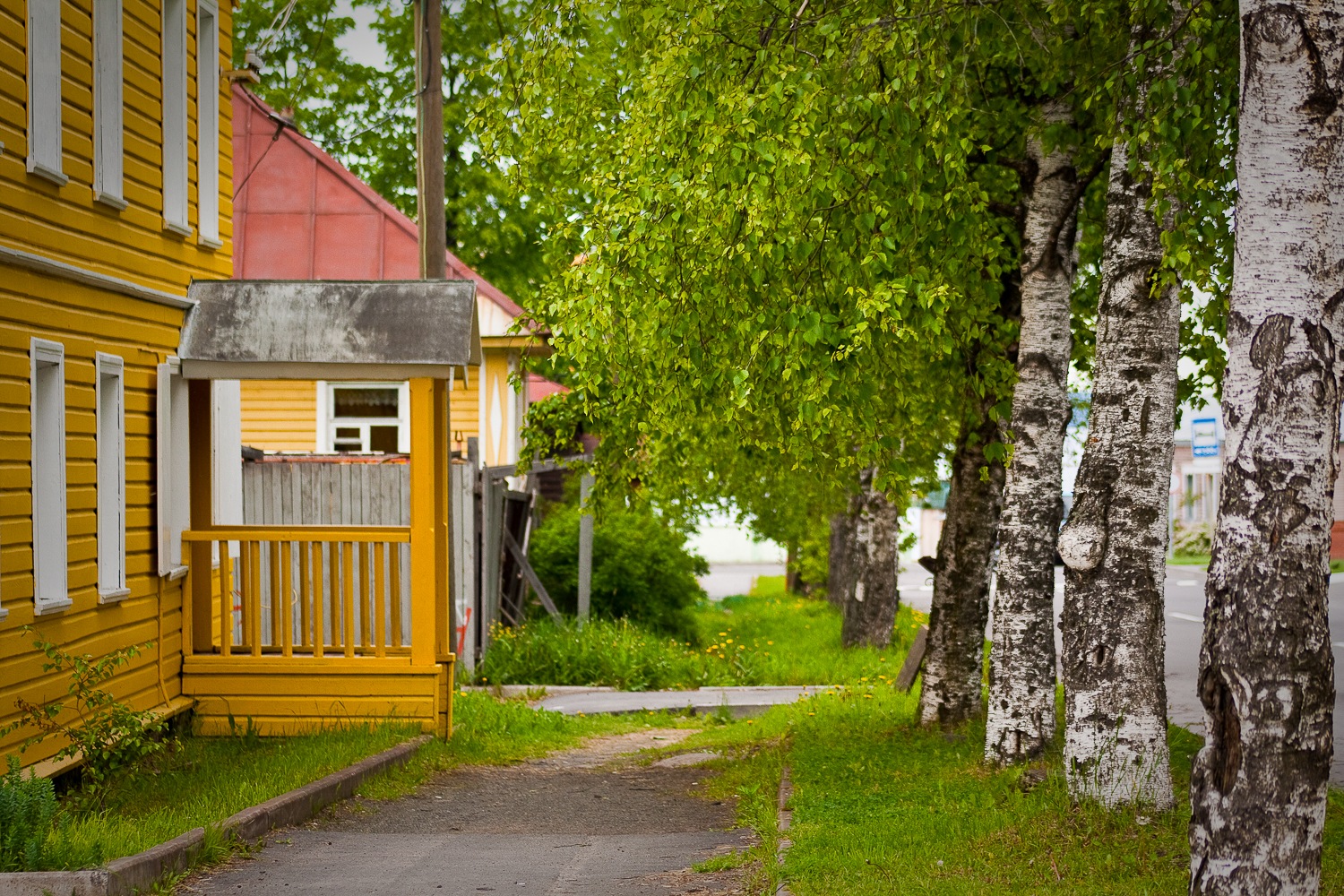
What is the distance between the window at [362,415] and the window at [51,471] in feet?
39.3

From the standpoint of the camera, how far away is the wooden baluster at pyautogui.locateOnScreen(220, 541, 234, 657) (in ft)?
38.1

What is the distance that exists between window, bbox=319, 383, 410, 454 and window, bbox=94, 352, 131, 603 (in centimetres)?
1088

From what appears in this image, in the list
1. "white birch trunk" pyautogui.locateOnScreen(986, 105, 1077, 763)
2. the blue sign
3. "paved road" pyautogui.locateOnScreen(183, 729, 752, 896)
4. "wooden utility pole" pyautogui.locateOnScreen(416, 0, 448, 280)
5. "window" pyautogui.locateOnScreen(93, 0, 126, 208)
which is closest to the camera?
"paved road" pyautogui.locateOnScreen(183, 729, 752, 896)

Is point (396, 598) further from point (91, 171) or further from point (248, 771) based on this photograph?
point (91, 171)

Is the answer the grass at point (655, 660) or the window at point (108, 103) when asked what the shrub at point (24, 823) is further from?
the grass at point (655, 660)

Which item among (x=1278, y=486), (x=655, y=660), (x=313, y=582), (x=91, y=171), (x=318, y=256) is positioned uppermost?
(x=318, y=256)

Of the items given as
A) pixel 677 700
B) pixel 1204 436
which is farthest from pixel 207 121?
pixel 1204 436

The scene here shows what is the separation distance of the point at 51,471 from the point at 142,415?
1716 millimetres

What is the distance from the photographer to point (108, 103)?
32.9 ft

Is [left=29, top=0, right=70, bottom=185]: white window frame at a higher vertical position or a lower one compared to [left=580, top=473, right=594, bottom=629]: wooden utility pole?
higher

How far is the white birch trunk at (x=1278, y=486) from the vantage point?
15.4 feet

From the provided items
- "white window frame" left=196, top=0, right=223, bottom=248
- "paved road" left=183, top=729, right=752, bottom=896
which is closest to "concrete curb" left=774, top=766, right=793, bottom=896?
"paved road" left=183, top=729, right=752, bottom=896

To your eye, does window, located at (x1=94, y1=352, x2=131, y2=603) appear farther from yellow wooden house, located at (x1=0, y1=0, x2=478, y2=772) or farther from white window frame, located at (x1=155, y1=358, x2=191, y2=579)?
white window frame, located at (x1=155, y1=358, x2=191, y2=579)

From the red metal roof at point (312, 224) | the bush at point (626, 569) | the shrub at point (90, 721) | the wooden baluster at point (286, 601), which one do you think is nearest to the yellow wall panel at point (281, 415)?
the red metal roof at point (312, 224)
